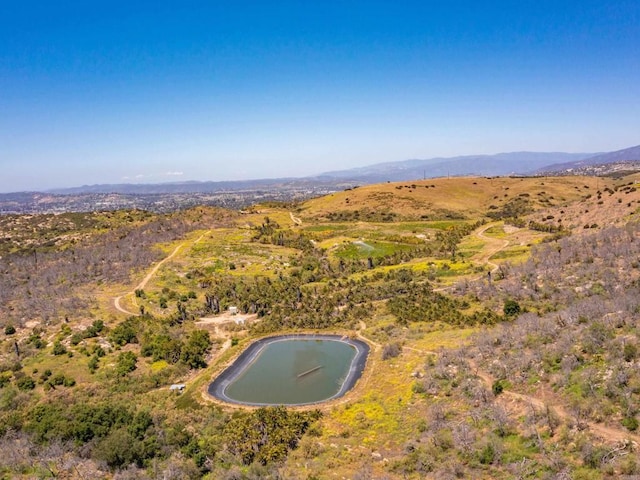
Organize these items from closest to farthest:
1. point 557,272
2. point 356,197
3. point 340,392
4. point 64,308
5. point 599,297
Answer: point 340,392 → point 599,297 → point 557,272 → point 64,308 → point 356,197

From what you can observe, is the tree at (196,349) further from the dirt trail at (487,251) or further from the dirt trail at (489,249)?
the dirt trail at (489,249)

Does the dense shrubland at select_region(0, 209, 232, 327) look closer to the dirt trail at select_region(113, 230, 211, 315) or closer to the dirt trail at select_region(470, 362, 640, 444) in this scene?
the dirt trail at select_region(113, 230, 211, 315)

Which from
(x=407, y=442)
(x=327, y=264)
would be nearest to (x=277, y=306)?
(x=327, y=264)

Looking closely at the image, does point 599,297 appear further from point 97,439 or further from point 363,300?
point 97,439

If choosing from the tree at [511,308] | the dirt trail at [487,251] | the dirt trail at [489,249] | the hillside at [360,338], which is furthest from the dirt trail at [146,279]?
the dirt trail at [489,249]

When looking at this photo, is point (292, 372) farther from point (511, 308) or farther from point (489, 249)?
point (489, 249)

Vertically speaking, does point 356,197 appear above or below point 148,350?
above

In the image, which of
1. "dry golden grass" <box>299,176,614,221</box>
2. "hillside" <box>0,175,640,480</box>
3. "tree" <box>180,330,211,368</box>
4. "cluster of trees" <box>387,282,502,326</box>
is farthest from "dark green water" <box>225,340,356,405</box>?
"dry golden grass" <box>299,176,614,221</box>
